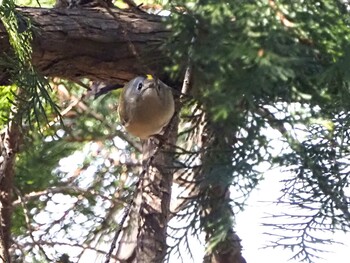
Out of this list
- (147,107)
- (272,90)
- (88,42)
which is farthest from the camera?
(88,42)

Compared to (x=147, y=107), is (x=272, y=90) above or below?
below

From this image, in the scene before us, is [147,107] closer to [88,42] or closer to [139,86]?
[139,86]

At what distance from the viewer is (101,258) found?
1656mm

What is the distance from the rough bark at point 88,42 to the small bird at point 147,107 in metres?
0.12

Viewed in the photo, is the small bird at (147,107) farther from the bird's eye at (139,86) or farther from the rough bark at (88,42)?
the rough bark at (88,42)

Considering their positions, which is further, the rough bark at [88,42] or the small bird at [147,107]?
the rough bark at [88,42]

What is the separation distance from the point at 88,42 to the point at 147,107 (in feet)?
0.70

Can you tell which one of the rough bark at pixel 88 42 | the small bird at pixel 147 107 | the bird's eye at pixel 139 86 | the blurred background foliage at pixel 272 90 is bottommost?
the blurred background foliage at pixel 272 90

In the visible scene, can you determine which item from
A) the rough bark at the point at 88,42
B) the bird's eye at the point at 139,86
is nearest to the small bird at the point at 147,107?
the bird's eye at the point at 139,86

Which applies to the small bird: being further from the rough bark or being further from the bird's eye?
the rough bark

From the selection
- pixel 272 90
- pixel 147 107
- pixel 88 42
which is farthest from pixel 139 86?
pixel 272 90

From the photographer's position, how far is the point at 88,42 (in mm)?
1146

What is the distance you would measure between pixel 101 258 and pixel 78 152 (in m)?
0.35

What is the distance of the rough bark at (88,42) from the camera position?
112cm
